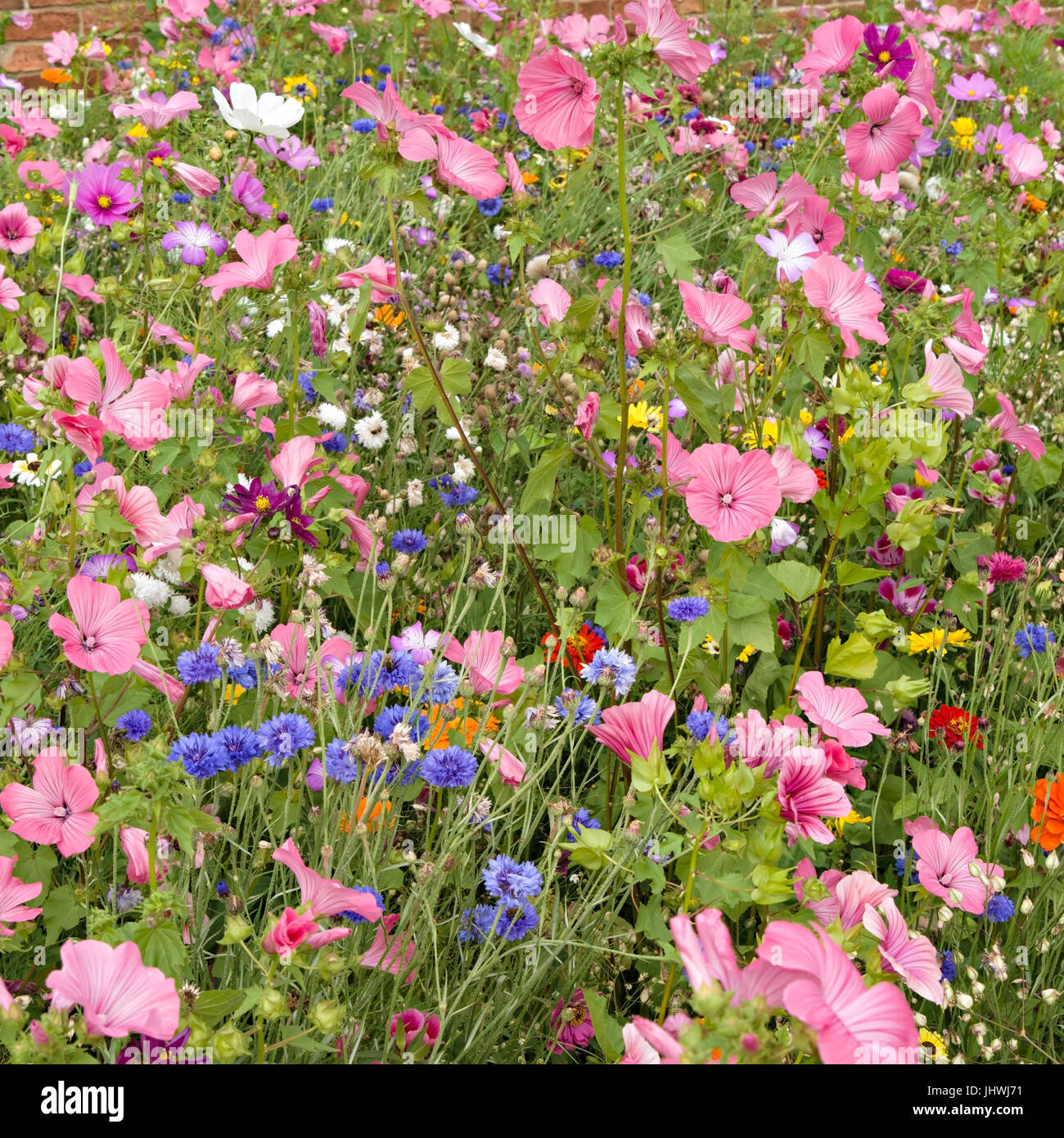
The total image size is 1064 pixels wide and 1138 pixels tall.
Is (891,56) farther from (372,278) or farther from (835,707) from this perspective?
(835,707)

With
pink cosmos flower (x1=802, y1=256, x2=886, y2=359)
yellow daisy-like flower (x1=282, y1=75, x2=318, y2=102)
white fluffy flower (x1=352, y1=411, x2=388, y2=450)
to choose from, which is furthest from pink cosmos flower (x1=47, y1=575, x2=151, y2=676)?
yellow daisy-like flower (x1=282, y1=75, x2=318, y2=102)

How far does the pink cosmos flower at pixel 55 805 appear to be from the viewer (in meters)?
1.11

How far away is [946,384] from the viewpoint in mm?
1521

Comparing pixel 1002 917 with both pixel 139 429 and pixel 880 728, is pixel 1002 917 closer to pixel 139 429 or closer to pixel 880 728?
pixel 880 728

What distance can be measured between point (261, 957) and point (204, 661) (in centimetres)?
40

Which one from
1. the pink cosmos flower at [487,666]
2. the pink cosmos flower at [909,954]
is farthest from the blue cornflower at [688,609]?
the pink cosmos flower at [909,954]

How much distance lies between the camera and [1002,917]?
1386 mm

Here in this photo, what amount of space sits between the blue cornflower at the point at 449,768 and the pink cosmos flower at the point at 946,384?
0.83 m

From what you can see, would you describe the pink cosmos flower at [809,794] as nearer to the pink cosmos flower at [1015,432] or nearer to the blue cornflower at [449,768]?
the blue cornflower at [449,768]

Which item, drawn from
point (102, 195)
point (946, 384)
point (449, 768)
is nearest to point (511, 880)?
point (449, 768)

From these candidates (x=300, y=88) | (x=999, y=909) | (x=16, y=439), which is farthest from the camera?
(x=300, y=88)

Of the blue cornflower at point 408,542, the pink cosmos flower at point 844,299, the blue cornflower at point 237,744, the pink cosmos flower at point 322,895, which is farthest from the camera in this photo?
the blue cornflower at point 408,542

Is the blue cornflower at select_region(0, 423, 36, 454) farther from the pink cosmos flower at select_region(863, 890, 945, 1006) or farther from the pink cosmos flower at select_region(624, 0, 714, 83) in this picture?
the pink cosmos flower at select_region(863, 890, 945, 1006)

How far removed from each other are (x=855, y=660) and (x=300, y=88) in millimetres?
2955
